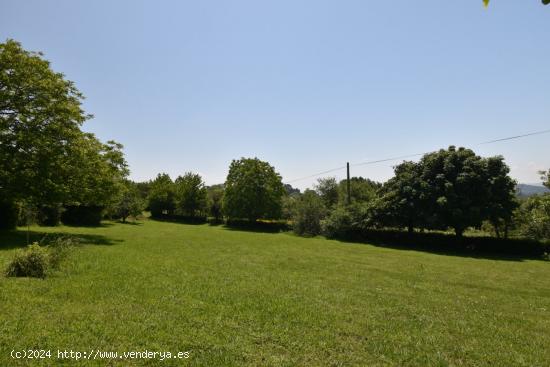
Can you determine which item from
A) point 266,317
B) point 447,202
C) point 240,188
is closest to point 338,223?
point 447,202

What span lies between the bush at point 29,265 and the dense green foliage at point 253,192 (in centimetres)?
3960

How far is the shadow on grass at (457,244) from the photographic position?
28047mm

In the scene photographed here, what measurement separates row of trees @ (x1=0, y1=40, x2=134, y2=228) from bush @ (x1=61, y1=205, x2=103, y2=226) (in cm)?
1738

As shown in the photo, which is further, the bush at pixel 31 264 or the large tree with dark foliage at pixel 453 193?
the large tree with dark foliage at pixel 453 193

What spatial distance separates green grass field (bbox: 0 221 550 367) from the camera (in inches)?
228

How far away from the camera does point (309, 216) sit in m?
41.9

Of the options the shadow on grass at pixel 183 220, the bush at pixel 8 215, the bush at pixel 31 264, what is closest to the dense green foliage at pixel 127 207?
the shadow on grass at pixel 183 220

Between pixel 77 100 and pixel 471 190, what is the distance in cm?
3319

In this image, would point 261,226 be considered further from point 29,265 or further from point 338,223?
point 29,265

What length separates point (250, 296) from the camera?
9547mm

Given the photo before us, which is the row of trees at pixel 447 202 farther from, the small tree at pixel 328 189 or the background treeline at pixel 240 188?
the small tree at pixel 328 189

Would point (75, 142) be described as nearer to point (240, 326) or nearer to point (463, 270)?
point (240, 326)

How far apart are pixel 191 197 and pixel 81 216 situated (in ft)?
76.5

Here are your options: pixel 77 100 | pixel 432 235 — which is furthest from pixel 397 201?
pixel 77 100
